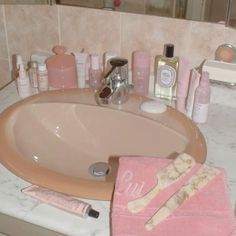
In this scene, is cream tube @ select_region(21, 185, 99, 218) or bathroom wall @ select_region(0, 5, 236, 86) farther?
bathroom wall @ select_region(0, 5, 236, 86)

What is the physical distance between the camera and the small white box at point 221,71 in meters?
1.08

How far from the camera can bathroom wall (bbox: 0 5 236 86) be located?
1.13 m

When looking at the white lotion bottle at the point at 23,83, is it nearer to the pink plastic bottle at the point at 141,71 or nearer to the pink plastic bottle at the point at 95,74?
the pink plastic bottle at the point at 95,74

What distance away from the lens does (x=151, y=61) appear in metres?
1.22

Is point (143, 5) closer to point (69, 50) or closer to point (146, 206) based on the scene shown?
point (69, 50)

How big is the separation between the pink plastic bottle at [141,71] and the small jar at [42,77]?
10.4 inches

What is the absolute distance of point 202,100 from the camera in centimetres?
107

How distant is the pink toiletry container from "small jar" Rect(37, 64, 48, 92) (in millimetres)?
21

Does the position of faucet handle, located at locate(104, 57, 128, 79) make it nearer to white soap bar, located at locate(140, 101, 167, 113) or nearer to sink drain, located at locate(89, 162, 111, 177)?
white soap bar, located at locate(140, 101, 167, 113)

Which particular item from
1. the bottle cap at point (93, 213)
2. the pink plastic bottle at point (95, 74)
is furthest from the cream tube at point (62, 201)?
the pink plastic bottle at point (95, 74)

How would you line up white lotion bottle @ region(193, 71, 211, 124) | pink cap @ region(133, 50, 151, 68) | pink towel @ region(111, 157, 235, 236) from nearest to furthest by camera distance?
pink towel @ region(111, 157, 235, 236), white lotion bottle @ region(193, 71, 211, 124), pink cap @ region(133, 50, 151, 68)

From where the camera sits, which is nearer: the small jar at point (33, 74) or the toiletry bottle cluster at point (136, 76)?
the toiletry bottle cluster at point (136, 76)

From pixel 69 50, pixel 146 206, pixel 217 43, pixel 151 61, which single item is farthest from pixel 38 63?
pixel 146 206

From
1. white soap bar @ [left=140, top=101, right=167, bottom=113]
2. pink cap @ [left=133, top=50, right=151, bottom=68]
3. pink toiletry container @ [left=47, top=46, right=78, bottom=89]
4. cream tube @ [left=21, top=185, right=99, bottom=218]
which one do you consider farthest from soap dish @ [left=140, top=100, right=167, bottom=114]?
cream tube @ [left=21, top=185, right=99, bottom=218]
